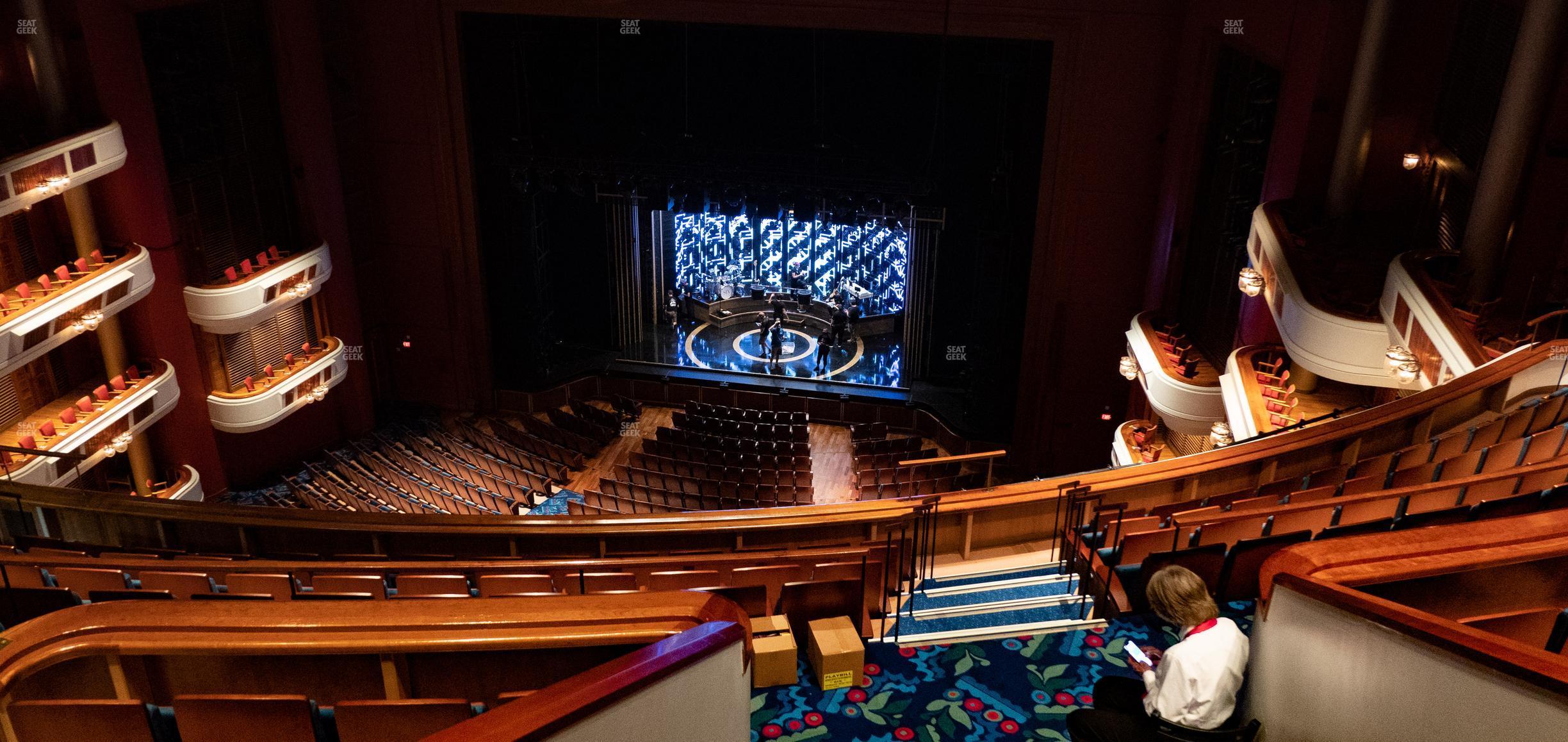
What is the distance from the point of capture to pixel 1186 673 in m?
3.23

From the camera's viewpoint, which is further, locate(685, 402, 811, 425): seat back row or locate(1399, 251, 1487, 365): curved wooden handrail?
locate(685, 402, 811, 425): seat back row

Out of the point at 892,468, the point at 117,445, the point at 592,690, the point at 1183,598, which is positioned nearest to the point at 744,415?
the point at 892,468

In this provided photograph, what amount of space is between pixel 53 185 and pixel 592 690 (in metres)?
10.2

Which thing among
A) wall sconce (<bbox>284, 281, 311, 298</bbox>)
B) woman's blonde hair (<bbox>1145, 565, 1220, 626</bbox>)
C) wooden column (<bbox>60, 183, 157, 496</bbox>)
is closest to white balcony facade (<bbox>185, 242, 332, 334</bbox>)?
wall sconce (<bbox>284, 281, 311, 298</bbox>)

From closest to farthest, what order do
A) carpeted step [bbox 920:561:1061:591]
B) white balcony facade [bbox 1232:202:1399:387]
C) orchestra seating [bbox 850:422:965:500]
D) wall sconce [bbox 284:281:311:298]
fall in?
carpeted step [bbox 920:561:1061:591], white balcony facade [bbox 1232:202:1399:387], orchestra seating [bbox 850:422:965:500], wall sconce [bbox 284:281:311:298]

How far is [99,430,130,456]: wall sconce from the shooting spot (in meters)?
10.9

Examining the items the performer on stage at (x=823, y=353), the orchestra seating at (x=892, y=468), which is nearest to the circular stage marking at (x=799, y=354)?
the performer on stage at (x=823, y=353)

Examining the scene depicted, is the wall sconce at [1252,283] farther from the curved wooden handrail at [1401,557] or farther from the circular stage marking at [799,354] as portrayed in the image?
the circular stage marking at [799,354]

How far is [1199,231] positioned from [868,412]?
5066mm

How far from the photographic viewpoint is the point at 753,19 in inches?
512

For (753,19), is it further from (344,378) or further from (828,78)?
(344,378)

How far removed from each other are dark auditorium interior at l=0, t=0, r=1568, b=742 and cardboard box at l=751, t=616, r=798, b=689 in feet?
0.07

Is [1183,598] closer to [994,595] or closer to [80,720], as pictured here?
[994,595]

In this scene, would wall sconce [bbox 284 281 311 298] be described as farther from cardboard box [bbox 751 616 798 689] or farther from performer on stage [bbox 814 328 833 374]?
cardboard box [bbox 751 616 798 689]
